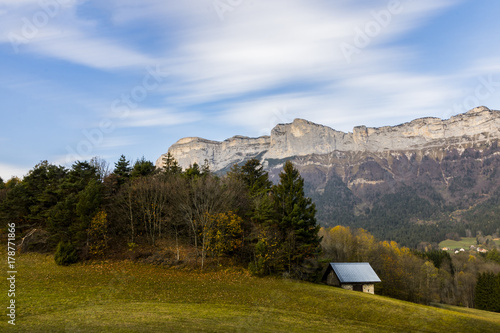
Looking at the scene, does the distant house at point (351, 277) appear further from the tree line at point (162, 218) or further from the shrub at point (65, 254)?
the shrub at point (65, 254)

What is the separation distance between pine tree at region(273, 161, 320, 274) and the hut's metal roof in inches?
210

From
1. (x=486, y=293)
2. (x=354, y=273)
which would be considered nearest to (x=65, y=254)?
(x=354, y=273)

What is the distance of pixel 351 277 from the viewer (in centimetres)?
4522

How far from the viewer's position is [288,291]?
107 feet

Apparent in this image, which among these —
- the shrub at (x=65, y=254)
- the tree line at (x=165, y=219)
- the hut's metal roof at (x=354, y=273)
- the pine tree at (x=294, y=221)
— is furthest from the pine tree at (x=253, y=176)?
the shrub at (x=65, y=254)

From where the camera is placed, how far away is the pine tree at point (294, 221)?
41781 mm

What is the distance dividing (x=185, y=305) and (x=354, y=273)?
28941mm

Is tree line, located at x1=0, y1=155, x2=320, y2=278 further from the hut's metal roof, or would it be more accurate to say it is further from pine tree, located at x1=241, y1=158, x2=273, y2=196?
pine tree, located at x1=241, y1=158, x2=273, y2=196

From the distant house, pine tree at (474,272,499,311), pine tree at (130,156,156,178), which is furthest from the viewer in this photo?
pine tree at (474,272,499,311)

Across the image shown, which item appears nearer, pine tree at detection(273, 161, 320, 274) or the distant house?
pine tree at detection(273, 161, 320, 274)

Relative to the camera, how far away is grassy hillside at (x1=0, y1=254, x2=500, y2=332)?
1866cm

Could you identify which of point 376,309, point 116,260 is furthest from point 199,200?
point 376,309

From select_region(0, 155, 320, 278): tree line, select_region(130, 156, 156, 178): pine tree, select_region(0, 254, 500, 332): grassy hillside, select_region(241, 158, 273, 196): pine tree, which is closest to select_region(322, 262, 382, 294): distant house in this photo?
select_region(0, 155, 320, 278): tree line

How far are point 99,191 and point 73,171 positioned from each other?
5.71m
